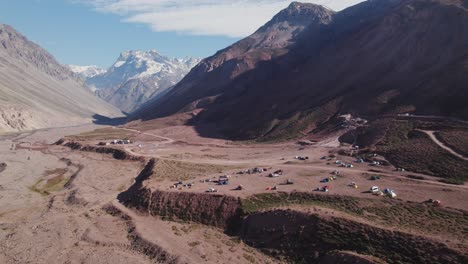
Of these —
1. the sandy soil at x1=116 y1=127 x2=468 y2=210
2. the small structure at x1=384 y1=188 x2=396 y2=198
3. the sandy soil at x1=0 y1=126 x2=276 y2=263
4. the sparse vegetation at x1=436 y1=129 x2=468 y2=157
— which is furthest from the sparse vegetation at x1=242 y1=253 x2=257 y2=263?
the sparse vegetation at x1=436 y1=129 x2=468 y2=157

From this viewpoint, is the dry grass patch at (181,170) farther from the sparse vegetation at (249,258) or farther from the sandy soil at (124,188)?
the sparse vegetation at (249,258)

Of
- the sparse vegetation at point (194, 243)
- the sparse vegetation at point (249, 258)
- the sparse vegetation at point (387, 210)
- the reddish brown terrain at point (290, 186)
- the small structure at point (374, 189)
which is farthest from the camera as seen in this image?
the small structure at point (374, 189)

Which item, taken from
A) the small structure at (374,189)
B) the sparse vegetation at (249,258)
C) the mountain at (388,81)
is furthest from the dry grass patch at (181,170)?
the mountain at (388,81)

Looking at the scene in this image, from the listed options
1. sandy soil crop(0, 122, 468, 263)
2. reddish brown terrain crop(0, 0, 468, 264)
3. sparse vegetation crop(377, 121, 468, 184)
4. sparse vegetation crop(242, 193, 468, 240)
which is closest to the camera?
sparse vegetation crop(242, 193, 468, 240)

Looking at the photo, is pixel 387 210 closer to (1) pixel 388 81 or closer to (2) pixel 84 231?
(2) pixel 84 231

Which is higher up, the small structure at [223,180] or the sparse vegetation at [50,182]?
the small structure at [223,180]

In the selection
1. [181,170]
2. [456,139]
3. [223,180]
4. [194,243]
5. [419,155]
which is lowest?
[194,243]

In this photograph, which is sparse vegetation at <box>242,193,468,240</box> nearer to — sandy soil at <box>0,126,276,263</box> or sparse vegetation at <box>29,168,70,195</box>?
sandy soil at <box>0,126,276,263</box>

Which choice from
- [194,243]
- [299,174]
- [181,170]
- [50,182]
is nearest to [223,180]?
[299,174]

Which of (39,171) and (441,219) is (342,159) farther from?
(39,171)
